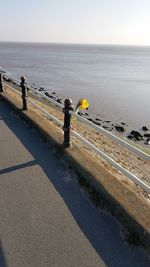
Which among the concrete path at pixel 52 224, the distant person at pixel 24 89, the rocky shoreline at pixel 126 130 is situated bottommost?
the rocky shoreline at pixel 126 130

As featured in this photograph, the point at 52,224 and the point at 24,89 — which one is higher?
the point at 24,89

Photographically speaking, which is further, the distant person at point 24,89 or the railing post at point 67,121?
the distant person at point 24,89

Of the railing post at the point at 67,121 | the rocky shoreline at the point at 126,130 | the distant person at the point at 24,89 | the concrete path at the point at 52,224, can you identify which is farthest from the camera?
the rocky shoreline at the point at 126,130

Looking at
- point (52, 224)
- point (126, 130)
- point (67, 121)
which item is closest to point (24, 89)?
point (67, 121)

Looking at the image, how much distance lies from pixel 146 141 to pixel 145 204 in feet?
45.6

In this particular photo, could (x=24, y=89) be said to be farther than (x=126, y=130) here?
No

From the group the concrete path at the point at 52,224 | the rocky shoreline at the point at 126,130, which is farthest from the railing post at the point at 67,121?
the rocky shoreline at the point at 126,130

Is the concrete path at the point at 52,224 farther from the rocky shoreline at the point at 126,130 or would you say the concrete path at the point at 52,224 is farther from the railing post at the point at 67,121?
the rocky shoreline at the point at 126,130

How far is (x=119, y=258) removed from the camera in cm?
380

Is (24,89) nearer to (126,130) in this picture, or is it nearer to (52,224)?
(52,224)

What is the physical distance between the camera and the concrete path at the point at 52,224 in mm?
3768

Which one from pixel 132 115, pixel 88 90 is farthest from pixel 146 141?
pixel 88 90

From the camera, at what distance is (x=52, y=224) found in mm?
4391

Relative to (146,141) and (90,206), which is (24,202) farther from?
(146,141)
